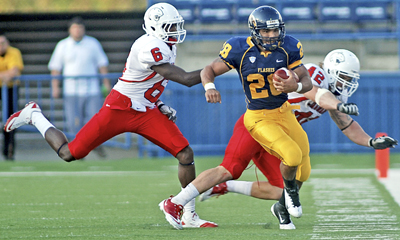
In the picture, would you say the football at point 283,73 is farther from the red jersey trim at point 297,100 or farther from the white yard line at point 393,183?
the white yard line at point 393,183

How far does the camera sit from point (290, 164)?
4.38 meters

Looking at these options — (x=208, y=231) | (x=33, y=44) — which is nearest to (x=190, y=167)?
(x=208, y=231)

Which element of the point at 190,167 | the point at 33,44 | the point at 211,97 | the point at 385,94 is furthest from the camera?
the point at 33,44

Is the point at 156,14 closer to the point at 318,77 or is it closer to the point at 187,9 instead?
the point at 318,77

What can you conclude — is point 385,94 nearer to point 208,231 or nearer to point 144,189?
point 144,189

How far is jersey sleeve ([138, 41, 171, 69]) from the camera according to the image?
4.85 metres

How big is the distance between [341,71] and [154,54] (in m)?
1.44

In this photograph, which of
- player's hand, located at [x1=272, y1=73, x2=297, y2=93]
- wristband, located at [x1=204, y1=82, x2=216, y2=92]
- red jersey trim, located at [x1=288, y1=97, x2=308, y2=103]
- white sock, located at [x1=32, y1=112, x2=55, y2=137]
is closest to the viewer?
player's hand, located at [x1=272, y1=73, x2=297, y2=93]

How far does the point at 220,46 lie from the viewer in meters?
12.1

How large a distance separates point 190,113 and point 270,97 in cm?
606

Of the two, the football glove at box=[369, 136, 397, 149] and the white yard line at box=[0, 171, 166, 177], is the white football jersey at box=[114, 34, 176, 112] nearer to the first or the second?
the football glove at box=[369, 136, 397, 149]

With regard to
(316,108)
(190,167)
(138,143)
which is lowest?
(138,143)

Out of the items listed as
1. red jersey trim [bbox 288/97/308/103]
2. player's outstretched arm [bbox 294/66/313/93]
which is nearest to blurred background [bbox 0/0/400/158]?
red jersey trim [bbox 288/97/308/103]

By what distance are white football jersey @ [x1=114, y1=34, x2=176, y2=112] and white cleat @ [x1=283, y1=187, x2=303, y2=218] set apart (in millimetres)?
1339
